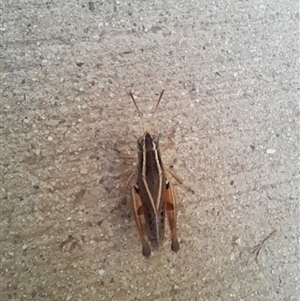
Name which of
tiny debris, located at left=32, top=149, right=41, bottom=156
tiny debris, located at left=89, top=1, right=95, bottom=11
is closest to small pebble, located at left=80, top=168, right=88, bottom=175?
tiny debris, located at left=32, top=149, right=41, bottom=156

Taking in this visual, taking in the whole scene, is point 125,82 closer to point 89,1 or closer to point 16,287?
point 89,1

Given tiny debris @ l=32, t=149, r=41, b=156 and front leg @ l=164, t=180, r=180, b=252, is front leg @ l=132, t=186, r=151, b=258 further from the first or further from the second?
tiny debris @ l=32, t=149, r=41, b=156

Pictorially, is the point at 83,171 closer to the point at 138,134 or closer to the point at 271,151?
the point at 138,134

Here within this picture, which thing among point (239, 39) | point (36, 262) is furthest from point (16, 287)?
point (239, 39)

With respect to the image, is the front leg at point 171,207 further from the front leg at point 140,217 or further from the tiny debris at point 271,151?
the tiny debris at point 271,151

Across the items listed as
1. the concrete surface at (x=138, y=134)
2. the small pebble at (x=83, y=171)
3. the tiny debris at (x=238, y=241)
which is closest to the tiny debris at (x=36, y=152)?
the concrete surface at (x=138, y=134)

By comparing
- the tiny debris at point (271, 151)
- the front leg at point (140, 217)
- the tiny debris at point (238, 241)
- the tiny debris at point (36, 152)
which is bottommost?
the tiny debris at point (238, 241)

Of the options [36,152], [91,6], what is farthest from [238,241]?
[91,6]
